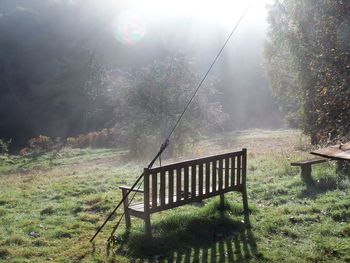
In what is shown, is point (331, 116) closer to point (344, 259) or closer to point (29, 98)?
point (344, 259)

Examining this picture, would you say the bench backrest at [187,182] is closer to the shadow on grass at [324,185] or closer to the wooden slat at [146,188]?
the wooden slat at [146,188]

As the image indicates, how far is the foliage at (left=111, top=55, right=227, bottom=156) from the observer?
70.7 feet

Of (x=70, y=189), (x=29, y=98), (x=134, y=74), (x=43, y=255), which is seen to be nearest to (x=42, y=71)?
(x=29, y=98)

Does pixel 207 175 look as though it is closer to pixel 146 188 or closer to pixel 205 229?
pixel 205 229

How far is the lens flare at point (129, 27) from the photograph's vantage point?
219ft

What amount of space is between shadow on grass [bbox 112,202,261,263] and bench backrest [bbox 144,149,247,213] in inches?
13.5

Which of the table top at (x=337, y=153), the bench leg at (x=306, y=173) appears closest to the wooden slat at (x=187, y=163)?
the table top at (x=337, y=153)

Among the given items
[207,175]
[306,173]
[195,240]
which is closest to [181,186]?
[207,175]

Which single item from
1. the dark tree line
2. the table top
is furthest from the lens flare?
the table top

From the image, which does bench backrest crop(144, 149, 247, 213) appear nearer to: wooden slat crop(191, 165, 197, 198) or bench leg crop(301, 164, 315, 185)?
wooden slat crop(191, 165, 197, 198)

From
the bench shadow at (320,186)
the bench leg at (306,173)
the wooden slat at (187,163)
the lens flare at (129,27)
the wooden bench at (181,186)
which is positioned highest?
the lens flare at (129,27)

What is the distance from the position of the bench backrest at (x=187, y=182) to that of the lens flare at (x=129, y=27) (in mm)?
60167

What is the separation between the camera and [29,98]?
54.3m

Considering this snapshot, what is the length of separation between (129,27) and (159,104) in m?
60.0
